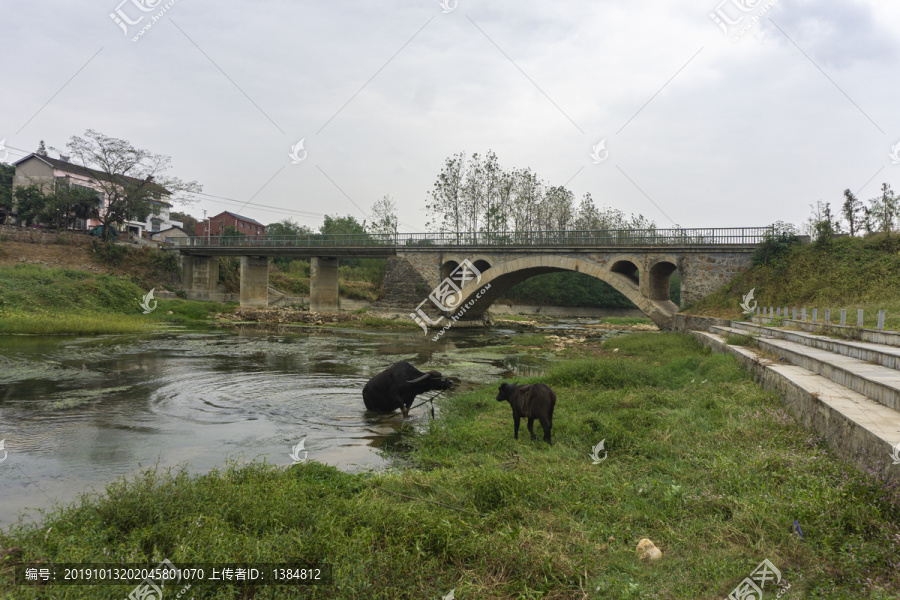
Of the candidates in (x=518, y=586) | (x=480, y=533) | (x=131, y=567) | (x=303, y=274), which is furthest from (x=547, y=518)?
(x=303, y=274)

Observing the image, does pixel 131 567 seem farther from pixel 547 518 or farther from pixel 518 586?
pixel 547 518

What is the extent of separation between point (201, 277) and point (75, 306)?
2295 cm

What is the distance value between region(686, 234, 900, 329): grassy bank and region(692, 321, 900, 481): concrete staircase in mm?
5320

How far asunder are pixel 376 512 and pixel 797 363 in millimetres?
8382

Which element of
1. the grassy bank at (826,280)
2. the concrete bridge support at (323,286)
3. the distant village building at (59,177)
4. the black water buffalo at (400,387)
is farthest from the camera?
the distant village building at (59,177)

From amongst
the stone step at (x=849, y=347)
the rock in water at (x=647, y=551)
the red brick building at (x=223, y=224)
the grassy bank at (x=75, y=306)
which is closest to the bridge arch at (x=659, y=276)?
the stone step at (x=849, y=347)

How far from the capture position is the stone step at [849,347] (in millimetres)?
7609

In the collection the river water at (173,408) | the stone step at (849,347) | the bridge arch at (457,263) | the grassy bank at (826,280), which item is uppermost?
the bridge arch at (457,263)

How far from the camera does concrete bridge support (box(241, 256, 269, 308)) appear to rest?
164 ft

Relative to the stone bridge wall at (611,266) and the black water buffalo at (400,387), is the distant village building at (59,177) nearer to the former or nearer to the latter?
the stone bridge wall at (611,266)

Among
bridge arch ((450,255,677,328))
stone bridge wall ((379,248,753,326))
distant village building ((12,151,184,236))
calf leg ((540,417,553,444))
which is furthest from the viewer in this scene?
distant village building ((12,151,184,236))

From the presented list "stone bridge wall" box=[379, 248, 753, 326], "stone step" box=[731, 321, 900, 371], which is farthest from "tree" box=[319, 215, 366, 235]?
"stone step" box=[731, 321, 900, 371]

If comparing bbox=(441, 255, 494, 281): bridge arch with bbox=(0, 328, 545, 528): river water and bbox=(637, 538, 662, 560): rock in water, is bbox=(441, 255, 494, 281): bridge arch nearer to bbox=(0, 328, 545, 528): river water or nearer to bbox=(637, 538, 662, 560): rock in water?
bbox=(0, 328, 545, 528): river water

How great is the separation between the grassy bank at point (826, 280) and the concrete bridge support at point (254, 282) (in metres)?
38.1
